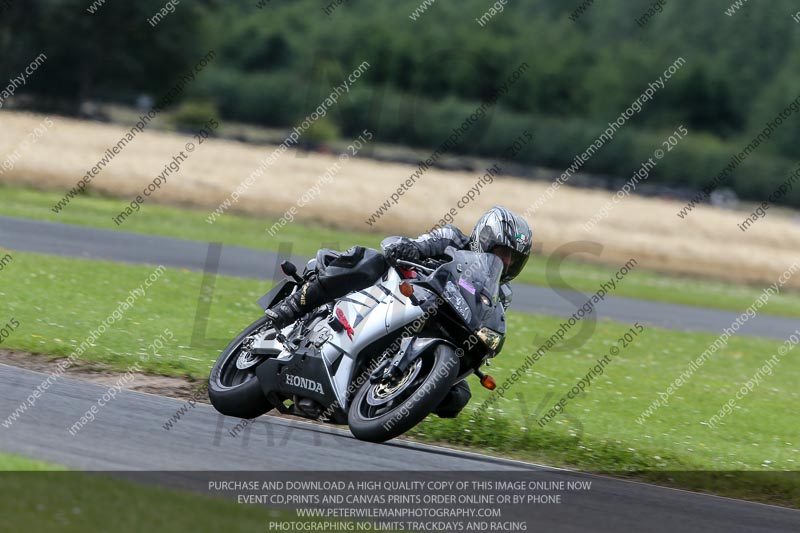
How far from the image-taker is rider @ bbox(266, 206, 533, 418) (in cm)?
810

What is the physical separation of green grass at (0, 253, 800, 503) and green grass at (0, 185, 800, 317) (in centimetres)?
Result: 716

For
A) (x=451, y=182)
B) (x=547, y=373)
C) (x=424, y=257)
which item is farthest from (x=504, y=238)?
(x=451, y=182)

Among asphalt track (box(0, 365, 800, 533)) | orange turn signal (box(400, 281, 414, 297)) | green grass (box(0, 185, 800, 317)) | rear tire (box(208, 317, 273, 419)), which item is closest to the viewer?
asphalt track (box(0, 365, 800, 533))

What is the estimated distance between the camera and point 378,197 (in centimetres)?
3516

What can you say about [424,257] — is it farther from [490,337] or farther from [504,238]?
[490,337]

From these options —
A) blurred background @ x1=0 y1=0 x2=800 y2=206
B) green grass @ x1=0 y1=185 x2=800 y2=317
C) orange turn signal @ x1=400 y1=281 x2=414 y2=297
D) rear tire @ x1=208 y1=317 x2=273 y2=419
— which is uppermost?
orange turn signal @ x1=400 y1=281 x2=414 y2=297

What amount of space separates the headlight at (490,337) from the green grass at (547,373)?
1.60 meters

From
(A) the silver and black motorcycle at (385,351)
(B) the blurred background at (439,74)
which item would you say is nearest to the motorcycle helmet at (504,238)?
(A) the silver and black motorcycle at (385,351)

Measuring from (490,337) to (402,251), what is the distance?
0.90 m

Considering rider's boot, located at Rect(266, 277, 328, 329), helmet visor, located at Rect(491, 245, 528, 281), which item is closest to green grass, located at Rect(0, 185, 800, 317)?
rider's boot, located at Rect(266, 277, 328, 329)

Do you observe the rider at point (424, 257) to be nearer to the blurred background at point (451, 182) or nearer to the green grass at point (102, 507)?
the blurred background at point (451, 182)

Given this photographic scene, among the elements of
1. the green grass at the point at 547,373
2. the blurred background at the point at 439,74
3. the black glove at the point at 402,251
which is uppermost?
the black glove at the point at 402,251

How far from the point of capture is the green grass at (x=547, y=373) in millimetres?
9688

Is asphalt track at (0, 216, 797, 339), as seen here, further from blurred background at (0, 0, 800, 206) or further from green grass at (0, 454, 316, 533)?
blurred background at (0, 0, 800, 206)
